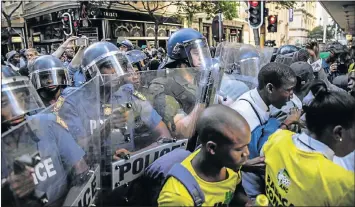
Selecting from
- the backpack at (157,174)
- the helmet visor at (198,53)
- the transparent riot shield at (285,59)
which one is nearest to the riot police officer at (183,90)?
the helmet visor at (198,53)

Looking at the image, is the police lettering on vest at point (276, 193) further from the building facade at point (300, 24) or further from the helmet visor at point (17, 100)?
the building facade at point (300, 24)

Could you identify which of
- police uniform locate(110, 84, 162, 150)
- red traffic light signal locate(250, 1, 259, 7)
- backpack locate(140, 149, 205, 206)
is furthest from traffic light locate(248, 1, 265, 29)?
backpack locate(140, 149, 205, 206)

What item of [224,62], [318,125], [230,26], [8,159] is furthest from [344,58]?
[230,26]

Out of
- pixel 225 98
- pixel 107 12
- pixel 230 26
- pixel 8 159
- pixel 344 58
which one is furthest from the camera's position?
pixel 230 26

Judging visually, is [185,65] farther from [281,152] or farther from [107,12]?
[107,12]

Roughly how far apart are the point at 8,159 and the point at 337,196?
1297 mm

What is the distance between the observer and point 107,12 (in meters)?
19.7

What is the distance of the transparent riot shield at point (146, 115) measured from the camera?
188 cm

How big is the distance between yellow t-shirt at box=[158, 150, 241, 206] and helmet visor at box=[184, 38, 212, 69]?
157cm

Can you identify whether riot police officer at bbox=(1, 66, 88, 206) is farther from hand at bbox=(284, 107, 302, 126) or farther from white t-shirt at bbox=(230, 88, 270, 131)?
hand at bbox=(284, 107, 302, 126)

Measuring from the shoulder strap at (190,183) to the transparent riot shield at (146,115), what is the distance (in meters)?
0.48

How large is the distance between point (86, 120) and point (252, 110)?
3.45 ft

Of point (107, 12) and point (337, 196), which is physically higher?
point (107, 12)

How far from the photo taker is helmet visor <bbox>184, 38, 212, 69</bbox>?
3119mm
